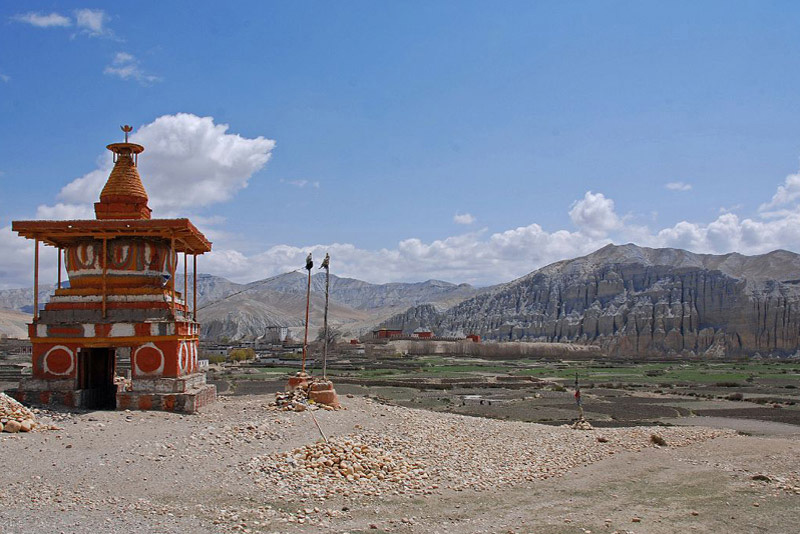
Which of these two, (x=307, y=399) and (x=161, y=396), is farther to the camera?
(x=307, y=399)

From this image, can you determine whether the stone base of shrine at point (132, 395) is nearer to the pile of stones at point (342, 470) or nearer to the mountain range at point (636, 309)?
the pile of stones at point (342, 470)

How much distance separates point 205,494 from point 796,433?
27.4m

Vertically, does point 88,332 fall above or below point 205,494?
above

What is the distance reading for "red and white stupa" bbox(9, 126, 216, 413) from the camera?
18.7m

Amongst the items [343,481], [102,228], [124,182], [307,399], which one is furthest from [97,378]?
[343,481]

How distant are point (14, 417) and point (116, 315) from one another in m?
4.89

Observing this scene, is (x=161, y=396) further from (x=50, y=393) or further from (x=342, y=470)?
(x=342, y=470)

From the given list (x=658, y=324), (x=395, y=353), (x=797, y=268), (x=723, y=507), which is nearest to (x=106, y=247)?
(x=723, y=507)

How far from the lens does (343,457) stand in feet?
49.4

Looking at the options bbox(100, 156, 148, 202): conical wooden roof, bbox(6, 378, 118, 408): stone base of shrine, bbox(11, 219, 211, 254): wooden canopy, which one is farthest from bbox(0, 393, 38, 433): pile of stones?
bbox(100, 156, 148, 202): conical wooden roof

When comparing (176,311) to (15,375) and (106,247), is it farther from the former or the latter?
(15,375)

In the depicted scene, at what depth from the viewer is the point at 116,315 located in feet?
63.6

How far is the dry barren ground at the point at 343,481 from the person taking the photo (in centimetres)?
1161

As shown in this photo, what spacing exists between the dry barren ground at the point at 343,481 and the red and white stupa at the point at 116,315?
1704mm
